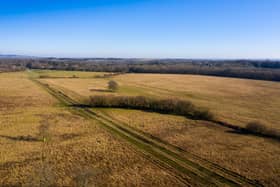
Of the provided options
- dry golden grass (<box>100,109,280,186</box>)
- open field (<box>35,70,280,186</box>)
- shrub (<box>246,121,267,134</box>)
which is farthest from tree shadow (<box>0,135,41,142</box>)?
shrub (<box>246,121,267,134</box>)

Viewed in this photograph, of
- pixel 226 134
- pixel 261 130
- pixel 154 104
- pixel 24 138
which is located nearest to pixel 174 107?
pixel 154 104

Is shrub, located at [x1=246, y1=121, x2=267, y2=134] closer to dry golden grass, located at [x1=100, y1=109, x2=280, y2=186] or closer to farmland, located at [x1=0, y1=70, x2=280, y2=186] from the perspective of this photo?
farmland, located at [x1=0, y1=70, x2=280, y2=186]

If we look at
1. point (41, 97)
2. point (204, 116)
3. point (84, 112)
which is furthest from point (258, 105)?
point (41, 97)

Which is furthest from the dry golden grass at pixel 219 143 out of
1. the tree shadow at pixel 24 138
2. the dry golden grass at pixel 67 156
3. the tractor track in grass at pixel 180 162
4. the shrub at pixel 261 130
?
the tree shadow at pixel 24 138

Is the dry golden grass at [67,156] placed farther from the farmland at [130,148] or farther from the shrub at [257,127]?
the shrub at [257,127]

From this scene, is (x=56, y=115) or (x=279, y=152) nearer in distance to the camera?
(x=279, y=152)

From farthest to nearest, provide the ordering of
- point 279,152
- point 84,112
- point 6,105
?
1. point 6,105
2. point 84,112
3. point 279,152

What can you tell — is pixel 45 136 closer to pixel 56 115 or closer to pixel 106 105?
pixel 56 115
